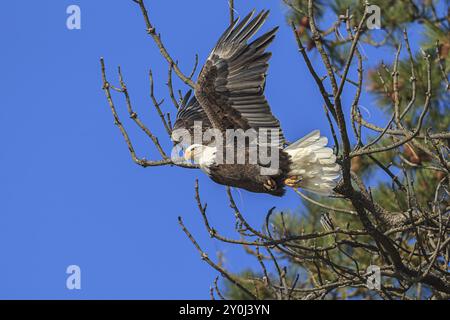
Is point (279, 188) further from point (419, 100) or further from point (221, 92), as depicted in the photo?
point (419, 100)

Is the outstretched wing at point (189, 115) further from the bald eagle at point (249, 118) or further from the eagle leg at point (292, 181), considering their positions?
the eagle leg at point (292, 181)

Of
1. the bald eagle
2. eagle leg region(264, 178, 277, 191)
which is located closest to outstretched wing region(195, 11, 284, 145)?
the bald eagle

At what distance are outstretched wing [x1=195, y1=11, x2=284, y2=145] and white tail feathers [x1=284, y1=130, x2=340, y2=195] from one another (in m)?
0.12

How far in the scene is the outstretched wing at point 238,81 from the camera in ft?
15.9

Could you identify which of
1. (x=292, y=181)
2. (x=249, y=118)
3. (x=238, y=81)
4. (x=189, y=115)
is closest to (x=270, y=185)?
(x=292, y=181)

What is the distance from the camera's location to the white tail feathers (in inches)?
189

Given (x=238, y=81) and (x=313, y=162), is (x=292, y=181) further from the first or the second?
(x=238, y=81)

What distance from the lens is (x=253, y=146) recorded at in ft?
16.1

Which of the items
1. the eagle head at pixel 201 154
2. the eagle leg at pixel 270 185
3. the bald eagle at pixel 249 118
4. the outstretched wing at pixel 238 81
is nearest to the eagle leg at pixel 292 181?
the bald eagle at pixel 249 118

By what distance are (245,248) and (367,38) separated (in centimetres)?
252
